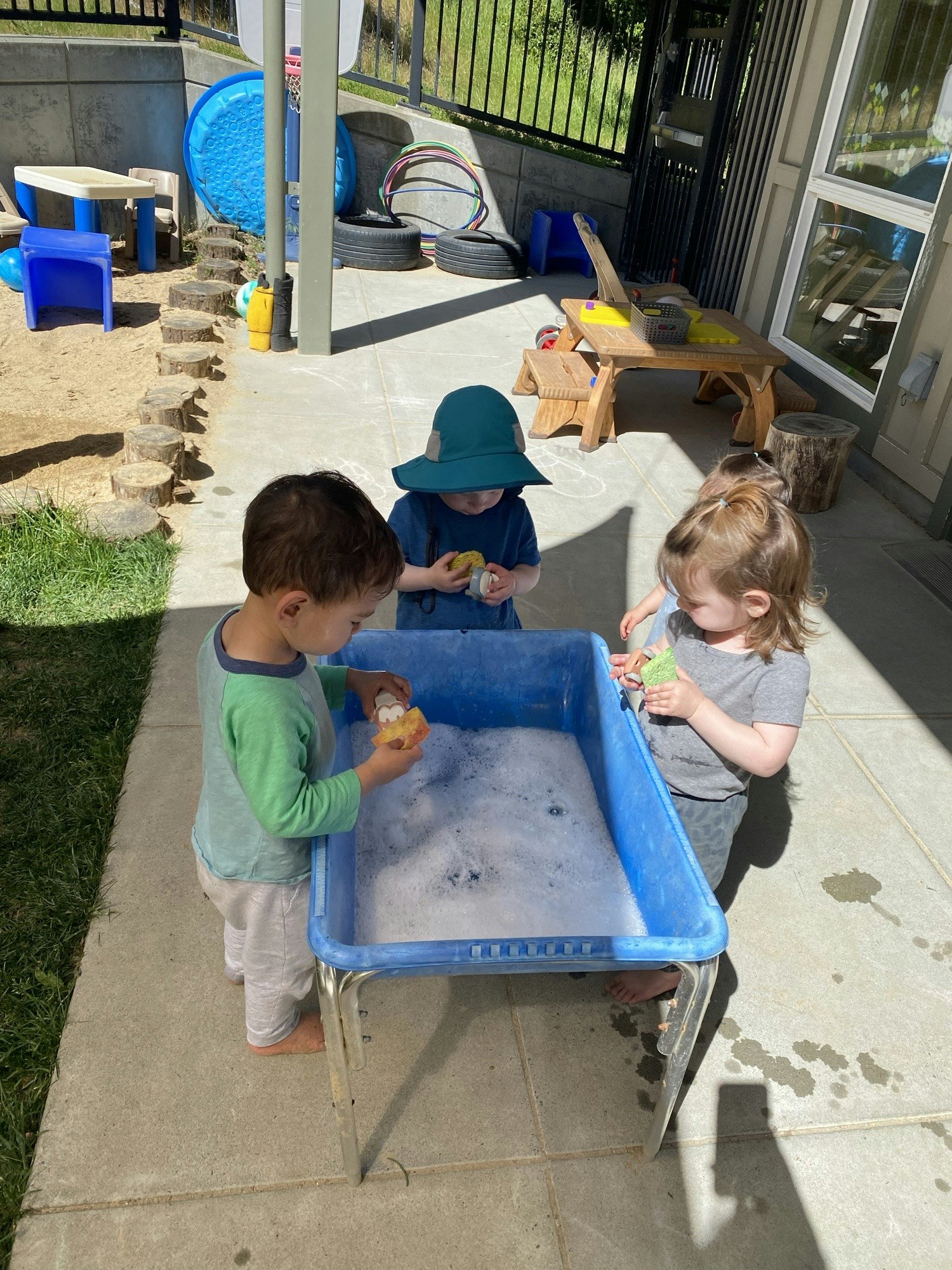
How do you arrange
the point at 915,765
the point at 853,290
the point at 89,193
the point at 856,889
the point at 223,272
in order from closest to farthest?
the point at 856,889, the point at 915,765, the point at 853,290, the point at 89,193, the point at 223,272

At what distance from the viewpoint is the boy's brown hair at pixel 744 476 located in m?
2.24

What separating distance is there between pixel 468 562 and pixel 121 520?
216 cm

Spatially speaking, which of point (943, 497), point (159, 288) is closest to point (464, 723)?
point (943, 497)

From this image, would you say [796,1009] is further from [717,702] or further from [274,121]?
[274,121]

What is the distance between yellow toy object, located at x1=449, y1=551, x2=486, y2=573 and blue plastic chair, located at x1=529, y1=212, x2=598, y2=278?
730cm

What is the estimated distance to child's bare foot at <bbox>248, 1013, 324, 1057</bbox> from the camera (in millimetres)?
2062

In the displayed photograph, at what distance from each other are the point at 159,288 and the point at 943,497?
5942 mm

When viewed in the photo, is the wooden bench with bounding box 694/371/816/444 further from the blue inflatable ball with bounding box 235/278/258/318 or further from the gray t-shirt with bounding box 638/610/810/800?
the gray t-shirt with bounding box 638/610/810/800

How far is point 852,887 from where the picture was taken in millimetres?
2695

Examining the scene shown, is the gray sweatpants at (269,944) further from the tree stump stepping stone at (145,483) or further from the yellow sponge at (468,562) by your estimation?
the tree stump stepping stone at (145,483)

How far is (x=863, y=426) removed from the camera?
5.47 m

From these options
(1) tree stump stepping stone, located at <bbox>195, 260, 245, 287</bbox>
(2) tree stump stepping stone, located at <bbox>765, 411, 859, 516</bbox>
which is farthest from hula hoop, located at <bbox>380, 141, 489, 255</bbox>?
(2) tree stump stepping stone, located at <bbox>765, 411, 859, 516</bbox>

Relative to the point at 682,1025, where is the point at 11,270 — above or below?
below

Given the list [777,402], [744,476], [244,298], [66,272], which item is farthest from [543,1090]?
[66,272]
